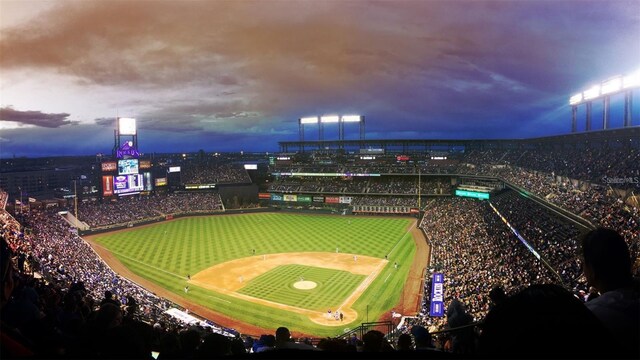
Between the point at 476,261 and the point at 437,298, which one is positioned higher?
the point at 476,261

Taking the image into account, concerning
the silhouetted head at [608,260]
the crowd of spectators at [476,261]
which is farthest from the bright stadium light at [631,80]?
the silhouetted head at [608,260]

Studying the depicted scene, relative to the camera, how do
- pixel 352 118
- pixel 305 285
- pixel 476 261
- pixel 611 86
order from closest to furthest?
pixel 476 261 → pixel 305 285 → pixel 611 86 → pixel 352 118

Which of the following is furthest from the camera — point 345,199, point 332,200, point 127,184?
point 332,200

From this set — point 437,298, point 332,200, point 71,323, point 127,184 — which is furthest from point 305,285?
point 127,184

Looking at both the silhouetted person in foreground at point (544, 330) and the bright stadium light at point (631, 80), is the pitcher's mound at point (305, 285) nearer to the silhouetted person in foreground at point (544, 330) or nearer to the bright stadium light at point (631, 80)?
the silhouetted person in foreground at point (544, 330)

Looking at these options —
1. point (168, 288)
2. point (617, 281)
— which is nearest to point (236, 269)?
point (168, 288)

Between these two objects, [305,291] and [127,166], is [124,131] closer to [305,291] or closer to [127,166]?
[127,166]

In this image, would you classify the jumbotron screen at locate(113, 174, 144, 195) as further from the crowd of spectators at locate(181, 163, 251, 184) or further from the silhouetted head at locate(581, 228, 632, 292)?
the silhouetted head at locate(581, 228, 632, 292)
